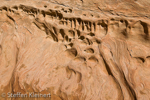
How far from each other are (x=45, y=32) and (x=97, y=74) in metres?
0.43

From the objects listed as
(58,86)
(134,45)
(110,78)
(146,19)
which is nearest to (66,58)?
(58,86)

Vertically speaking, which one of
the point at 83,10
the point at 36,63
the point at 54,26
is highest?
the point at 83,10

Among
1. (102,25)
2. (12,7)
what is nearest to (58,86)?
(102,25)

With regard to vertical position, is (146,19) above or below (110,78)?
above

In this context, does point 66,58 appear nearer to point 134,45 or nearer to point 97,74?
point 97,74

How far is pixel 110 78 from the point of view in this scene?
668mm

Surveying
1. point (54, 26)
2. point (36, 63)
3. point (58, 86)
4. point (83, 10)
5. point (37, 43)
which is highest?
point (83, 10)

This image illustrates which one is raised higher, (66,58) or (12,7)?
(12,7)

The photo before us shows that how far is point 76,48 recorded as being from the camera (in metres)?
0.72

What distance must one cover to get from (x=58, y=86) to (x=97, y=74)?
26 cm

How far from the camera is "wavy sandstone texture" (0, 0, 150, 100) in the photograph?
0.67m

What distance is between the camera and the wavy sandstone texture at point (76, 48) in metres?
0.67

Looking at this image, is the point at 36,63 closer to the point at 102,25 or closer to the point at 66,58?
the point at 66,58

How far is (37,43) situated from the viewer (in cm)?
74
